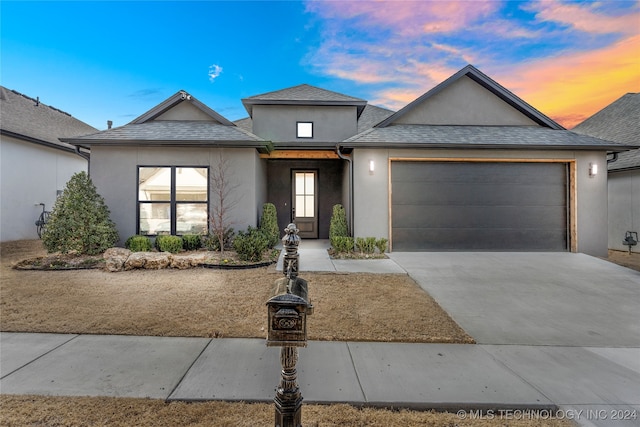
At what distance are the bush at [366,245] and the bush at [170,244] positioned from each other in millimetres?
5065

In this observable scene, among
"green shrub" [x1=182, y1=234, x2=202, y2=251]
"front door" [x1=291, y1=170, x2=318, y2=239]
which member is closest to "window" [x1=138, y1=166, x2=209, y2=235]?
"green shrub" [x1=182, y1=234, x2=202, y2=251]

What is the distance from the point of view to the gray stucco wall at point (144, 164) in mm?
8336

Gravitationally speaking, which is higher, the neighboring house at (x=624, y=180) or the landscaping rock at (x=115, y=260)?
the neighboring house at (x=624, y=180)

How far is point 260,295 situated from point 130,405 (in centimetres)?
273

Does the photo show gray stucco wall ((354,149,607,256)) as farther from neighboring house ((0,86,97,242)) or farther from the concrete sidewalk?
neighboring house ((0,86,97,242))

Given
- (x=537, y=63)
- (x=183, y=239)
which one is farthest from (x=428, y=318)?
(x=537, y=63)

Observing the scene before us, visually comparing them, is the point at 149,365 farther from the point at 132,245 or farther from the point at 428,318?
the point at 132,245

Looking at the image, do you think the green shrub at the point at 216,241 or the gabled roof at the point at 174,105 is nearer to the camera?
the green shrub at the point at 216,241

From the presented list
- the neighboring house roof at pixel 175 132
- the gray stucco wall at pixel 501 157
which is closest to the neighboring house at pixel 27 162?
the neighboring house roof at pixel 175 132

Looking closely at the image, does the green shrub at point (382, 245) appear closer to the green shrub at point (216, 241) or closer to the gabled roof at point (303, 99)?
the green shrub at point (216, 241)

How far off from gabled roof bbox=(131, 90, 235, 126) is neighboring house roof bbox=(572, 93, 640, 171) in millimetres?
14097

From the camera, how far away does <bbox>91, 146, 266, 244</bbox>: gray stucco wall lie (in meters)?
8.34

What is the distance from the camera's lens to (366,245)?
798 cm

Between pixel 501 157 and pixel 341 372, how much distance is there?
8.55 m
